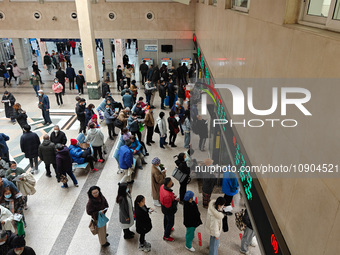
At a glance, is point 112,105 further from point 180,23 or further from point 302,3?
point 302,3

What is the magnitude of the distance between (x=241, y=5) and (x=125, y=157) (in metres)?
4.65

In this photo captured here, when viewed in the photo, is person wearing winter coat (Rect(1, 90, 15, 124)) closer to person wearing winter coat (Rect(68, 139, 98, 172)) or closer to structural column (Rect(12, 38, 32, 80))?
person wearing winter coat (Rect(68, 139, 98, 172))

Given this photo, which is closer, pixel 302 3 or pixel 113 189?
pixel 302 3

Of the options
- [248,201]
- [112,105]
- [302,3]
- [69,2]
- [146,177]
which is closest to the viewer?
[302,3]

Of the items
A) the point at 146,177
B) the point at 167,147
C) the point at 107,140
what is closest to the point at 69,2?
the point at 107,140

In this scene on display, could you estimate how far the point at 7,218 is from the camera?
553 cm

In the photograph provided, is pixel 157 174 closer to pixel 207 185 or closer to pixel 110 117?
pixel 207 185

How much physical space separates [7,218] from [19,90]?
13.2m

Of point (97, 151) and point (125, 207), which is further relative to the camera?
point (97, 151)

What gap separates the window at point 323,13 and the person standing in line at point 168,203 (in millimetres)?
4262

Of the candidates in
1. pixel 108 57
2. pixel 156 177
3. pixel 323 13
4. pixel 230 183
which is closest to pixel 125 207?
pixel 156 177

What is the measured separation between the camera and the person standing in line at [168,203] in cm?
581

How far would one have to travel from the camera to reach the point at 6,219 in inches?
217

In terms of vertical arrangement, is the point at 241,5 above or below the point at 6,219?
above
